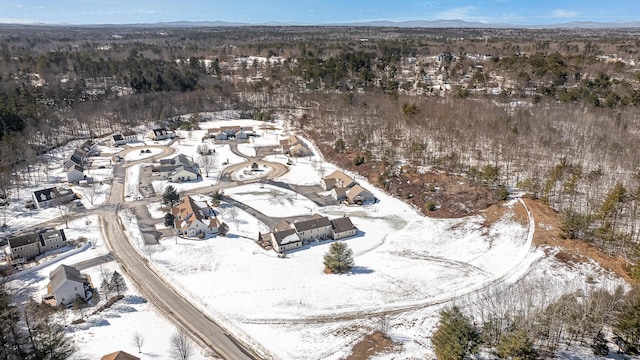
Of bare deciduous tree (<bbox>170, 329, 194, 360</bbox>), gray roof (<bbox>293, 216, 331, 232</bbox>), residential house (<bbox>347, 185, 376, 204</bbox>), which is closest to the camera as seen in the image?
bare deciduous tree (<bbox>170, 329, 194, 360</bbox>)

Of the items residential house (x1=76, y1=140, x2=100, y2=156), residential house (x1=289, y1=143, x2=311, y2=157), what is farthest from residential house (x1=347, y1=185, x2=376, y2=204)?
residential house (x1=76, y1=140, x2=100, y2=156)

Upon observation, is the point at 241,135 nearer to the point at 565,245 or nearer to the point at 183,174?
the point at 183,174

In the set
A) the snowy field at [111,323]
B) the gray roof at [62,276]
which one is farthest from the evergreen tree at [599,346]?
the gray roof at [62,276]

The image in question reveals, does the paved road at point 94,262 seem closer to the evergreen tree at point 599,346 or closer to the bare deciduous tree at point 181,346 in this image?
the bare deciduous tree at point 181,346

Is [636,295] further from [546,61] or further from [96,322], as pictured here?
[546,61]

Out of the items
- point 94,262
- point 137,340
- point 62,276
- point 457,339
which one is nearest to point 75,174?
point 94,262

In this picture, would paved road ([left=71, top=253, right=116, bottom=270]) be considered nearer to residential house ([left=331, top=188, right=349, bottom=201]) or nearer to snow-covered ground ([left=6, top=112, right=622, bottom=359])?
snow-covered ground ([left=6, top=112, right=622, bottom=359])

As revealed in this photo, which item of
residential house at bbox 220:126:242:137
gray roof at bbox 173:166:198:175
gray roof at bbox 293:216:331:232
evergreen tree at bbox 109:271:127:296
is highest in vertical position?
residential house at bbox 220:126:242:137

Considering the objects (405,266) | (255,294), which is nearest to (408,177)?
(405,266)
